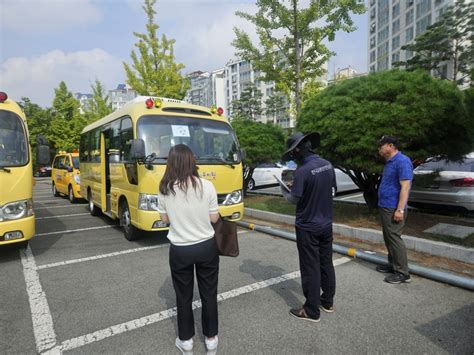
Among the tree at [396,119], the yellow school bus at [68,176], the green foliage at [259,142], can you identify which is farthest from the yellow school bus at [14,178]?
the yellow school bus at [68,176]

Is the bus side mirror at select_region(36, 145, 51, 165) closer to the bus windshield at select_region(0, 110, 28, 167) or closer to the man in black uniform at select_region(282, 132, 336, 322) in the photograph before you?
the bus windshield at select_region(0, 110, 28, 167)

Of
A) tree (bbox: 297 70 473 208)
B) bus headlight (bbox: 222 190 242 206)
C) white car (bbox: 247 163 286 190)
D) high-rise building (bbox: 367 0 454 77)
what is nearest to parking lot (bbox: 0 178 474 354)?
bus headlight (bbox: 222 190 242 206)

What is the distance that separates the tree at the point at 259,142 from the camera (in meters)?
10.5

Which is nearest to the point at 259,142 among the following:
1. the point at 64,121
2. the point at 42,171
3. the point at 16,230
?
the point at 16,230

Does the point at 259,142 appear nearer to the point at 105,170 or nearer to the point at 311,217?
the point at 105,170

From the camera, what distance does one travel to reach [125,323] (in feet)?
10.8

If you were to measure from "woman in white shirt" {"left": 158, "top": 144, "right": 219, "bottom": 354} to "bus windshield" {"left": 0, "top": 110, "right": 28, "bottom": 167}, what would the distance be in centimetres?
368

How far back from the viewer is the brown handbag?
2807mm

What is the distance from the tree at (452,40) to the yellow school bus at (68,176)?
27.3 m

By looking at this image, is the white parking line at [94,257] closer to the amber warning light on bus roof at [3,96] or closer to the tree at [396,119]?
the amber warning light on bus roof at [3,96]

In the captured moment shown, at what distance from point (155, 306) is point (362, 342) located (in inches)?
86.4

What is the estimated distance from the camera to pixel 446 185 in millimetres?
7379

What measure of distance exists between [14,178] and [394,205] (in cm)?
543

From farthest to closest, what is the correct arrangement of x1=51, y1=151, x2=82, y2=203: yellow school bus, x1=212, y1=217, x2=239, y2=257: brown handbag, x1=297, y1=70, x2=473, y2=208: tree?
x1=51, y1=151, x2=82, y2=203: yellow school bus < x1=297, y1=70, x2=473, y2=208: tree < x1=212, y1=217, x2=239, y2=257: brown handbag
